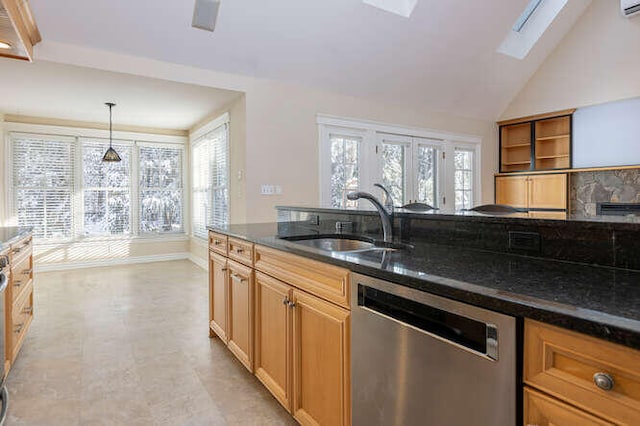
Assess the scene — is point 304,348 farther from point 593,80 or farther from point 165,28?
point 593,80

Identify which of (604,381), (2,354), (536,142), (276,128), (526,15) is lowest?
(2,354)

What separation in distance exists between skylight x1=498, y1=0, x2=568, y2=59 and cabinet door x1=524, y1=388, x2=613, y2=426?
18.8 ft

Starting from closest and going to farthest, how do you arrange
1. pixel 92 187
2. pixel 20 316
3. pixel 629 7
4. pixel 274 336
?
1. pixel 274 336
2. pixel 20 316
3. pixel 629 7
4. pixel 92 187

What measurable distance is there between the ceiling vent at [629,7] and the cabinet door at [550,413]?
6398 millimetres

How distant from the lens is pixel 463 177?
677 centimetres

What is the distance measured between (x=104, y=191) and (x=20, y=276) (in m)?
4.09

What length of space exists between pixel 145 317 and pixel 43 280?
2675 mm

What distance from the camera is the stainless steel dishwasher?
3.04ft

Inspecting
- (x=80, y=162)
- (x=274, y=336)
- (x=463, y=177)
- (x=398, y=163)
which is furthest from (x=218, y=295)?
A: (x=463, y=177)

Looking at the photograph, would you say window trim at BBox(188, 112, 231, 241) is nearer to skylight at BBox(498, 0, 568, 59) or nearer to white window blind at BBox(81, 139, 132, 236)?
white window blind at BBox(81, 139, 132, 236)

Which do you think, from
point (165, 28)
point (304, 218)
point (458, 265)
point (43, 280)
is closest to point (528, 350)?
point (458, 265)

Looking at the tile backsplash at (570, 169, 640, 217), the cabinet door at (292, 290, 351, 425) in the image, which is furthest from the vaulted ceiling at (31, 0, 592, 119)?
the cabinet door at (292, 290, 351, 425)

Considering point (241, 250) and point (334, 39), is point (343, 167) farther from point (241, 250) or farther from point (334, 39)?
point (241, 250)

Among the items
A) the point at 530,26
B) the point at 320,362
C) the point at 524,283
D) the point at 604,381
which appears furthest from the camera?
the point at 530,26
